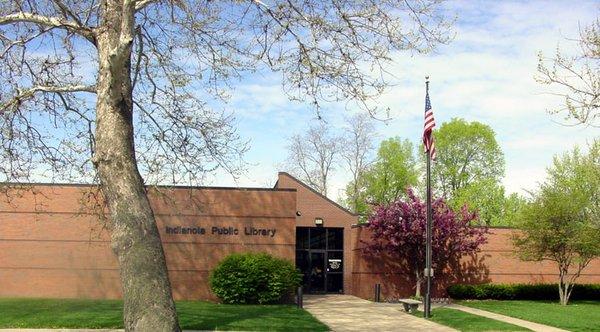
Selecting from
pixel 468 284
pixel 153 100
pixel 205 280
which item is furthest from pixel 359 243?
pixel 153 100

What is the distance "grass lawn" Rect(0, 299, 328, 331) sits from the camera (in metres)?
17.3

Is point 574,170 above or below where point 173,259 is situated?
above

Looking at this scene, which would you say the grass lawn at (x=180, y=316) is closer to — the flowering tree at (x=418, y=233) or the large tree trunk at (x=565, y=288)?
the flowering tree at (x=418, y=233)

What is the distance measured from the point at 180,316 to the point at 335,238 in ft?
54.3

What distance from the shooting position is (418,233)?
96.5 feet

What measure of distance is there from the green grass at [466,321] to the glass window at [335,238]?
1137cm

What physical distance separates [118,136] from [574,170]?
41666 mm

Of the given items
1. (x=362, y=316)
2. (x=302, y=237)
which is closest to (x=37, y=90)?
(x=362, y=316)

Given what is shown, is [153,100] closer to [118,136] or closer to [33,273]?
[118,136]

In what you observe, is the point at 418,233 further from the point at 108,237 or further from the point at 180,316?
the point at 180,316

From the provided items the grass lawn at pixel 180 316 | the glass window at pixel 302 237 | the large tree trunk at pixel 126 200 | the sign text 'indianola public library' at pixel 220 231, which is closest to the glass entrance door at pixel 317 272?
the glass window at pixel 302 237

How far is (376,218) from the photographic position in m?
30.0

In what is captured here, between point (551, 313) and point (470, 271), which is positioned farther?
point (470, 271)

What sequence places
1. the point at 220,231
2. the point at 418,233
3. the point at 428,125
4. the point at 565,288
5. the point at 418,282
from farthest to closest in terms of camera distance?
1. the point at 418,282
2. the point at 418,233
3. the point at 565,288
4. the point at 220,231
5. the point at 428,125
